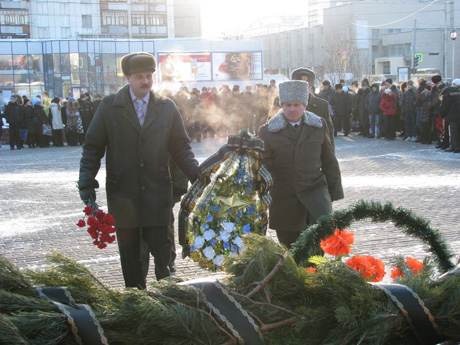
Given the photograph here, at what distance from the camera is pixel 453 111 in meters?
16.6

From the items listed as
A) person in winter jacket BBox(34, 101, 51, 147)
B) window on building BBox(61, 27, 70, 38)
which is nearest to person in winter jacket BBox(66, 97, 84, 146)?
person in winter jacket BBox(34, 101, 51, 147)

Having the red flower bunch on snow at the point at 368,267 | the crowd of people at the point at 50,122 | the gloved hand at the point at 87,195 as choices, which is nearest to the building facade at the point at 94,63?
the crowd of people at the point at 50,122

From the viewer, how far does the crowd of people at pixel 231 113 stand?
21328 mm

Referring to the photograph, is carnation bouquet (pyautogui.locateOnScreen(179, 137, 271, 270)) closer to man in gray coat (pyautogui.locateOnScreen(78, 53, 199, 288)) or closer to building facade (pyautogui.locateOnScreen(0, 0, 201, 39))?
man in gray coat (pyautogui.locateOnScreen(78, 53, 199, 288))

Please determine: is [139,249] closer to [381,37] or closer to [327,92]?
[327,92]

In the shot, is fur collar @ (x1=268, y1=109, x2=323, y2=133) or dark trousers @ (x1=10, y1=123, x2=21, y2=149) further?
dark trousers @ (x1=10, y1=123, x2=21, y2=149)

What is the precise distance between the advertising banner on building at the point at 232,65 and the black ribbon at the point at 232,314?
136 ft

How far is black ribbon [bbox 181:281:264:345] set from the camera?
1.90m

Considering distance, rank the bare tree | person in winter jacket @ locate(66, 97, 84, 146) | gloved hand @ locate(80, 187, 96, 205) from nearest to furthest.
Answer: gloved hand @ locate(80, 187, 96, 205), person in winter jacket @ locate(66, 97, 84, 146), the bare tree

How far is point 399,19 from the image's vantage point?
7875cm

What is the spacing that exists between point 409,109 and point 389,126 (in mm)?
1177

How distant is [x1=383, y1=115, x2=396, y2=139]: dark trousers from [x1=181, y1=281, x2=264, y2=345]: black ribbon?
20.1 metres

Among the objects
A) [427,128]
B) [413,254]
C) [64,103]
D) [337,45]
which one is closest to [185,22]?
[337,45]

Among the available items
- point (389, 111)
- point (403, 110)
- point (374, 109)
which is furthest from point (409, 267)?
point (374, 109)
